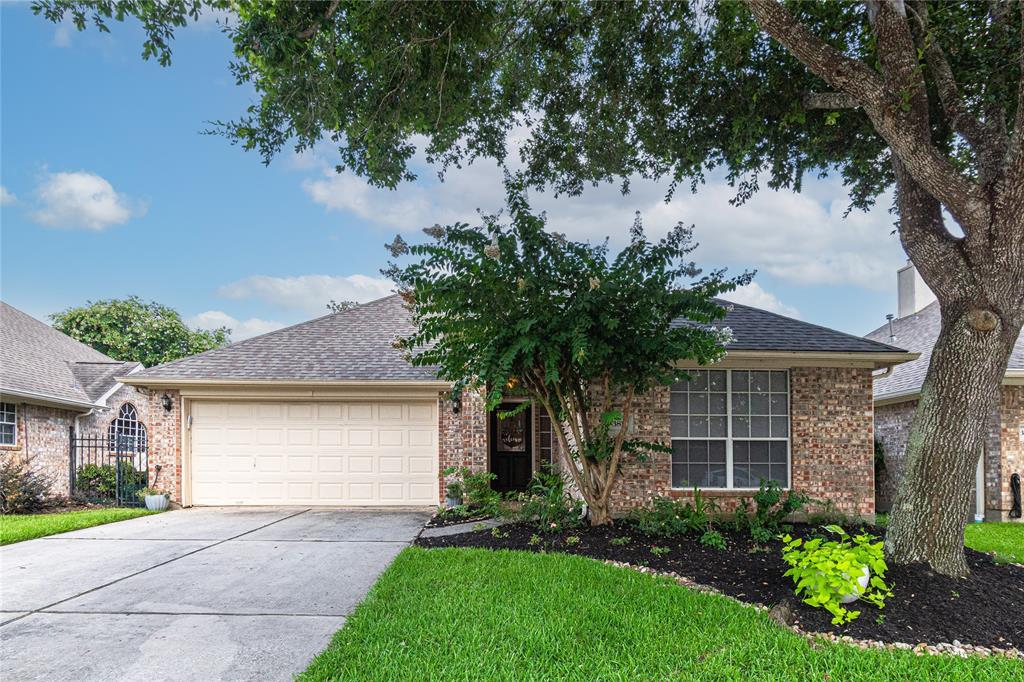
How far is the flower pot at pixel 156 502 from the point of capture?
34.2ft

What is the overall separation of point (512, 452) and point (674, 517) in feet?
16.4

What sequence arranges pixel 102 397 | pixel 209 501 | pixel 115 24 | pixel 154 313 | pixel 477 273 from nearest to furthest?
pixel 115 24, pixel 477 273, pixel 209 501, pixel 102 397, pixel 154 313

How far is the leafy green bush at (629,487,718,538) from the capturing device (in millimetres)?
7238

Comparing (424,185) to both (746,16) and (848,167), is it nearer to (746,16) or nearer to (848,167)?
(746,16)

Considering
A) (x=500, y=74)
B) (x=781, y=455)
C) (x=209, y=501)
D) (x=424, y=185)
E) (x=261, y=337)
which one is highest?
(x=500, y=74)

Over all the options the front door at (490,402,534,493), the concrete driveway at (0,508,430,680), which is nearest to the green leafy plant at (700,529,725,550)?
the concrete driveway at (0,508,430,680)

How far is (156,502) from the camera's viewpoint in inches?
411

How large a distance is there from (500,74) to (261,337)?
7421 mm

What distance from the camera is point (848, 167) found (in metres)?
8.55

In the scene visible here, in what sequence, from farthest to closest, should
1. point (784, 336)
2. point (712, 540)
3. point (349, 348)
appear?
point (349, 348), point (784, 336), point (712, 540)

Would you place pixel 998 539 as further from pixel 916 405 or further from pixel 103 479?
pixel 103 479

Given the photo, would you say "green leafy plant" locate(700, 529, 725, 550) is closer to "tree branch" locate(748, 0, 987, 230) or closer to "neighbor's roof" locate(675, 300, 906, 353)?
"neighbor's roof" locate(675, 300, 906, 353)

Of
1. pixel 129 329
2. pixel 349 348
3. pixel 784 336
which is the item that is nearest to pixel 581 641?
pixel 784 336

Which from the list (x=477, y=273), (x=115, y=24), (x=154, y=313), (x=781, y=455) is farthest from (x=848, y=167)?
(x=154, y=313)
